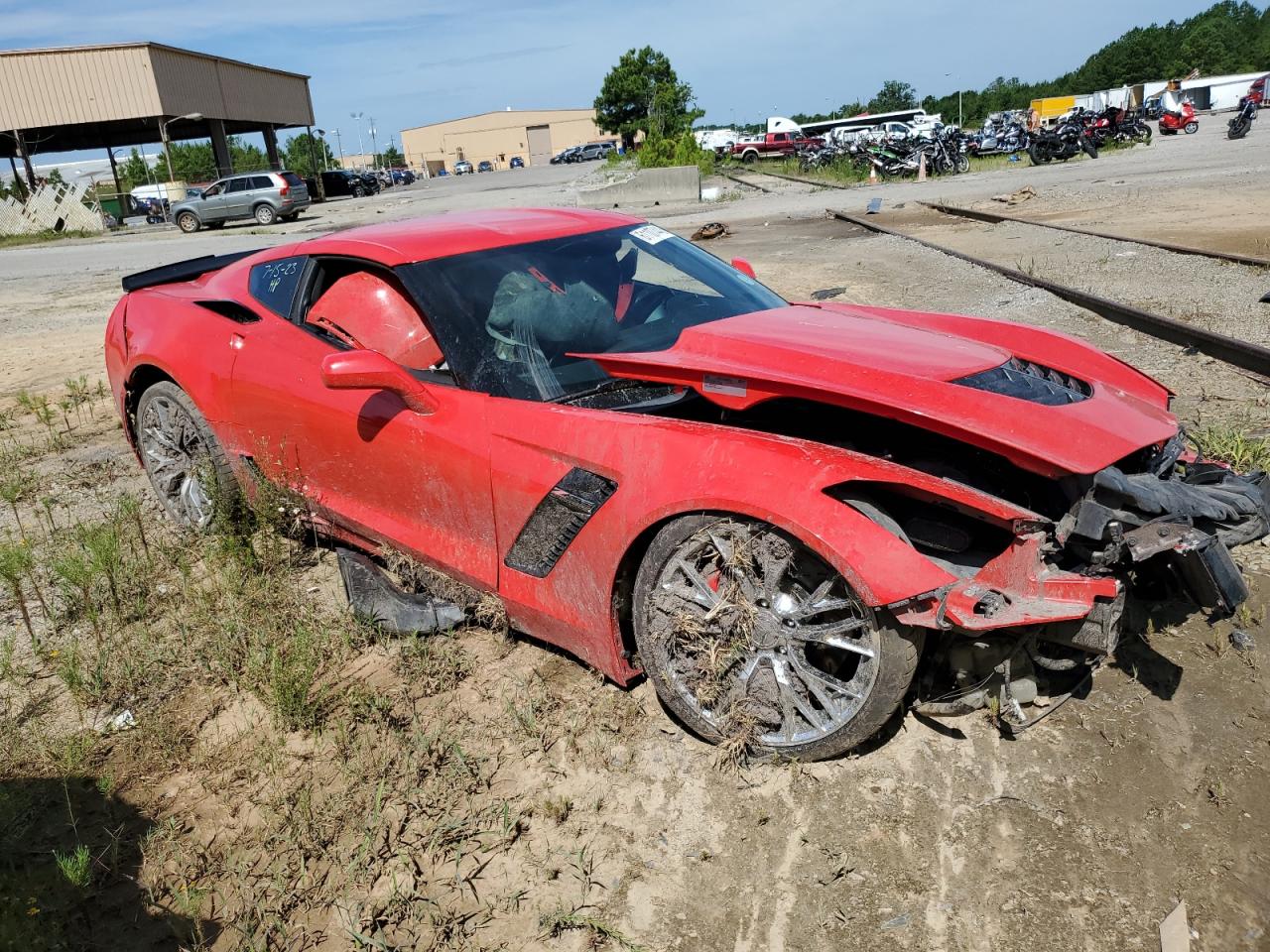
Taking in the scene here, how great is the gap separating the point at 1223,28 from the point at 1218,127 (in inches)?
2731

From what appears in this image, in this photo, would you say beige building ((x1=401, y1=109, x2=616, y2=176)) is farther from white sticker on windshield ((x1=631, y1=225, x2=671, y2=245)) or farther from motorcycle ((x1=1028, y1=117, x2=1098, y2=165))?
white sticker on windshield ((x1=631, y1=225, x2=671, y2=245))

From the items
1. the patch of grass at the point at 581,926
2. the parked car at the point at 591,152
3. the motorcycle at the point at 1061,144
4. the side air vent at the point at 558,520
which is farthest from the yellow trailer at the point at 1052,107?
the patch of grass at the point at 581,926

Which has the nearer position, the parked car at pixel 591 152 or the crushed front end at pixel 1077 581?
the crushed front end at pixel 1077 581

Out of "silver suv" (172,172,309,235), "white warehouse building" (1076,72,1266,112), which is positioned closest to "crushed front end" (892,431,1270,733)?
"silver suv" (172,172,309,235)

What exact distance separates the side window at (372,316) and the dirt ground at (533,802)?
1.04m

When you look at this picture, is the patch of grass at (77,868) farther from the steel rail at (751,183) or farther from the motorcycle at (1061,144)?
the motorcycle at (1061,144)

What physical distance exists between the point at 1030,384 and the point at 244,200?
107ft

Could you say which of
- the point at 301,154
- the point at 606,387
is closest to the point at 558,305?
the point at 606,387

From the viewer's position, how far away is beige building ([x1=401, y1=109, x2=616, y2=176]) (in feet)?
369

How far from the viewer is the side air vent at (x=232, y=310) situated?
155 inches

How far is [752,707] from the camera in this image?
2553 millimetres

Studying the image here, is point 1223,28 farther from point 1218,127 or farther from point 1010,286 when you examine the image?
point 1010,286

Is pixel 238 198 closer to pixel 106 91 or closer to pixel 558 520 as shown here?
pixel 106 91

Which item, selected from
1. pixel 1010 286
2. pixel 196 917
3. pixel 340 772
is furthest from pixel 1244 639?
pixel 1010 286
